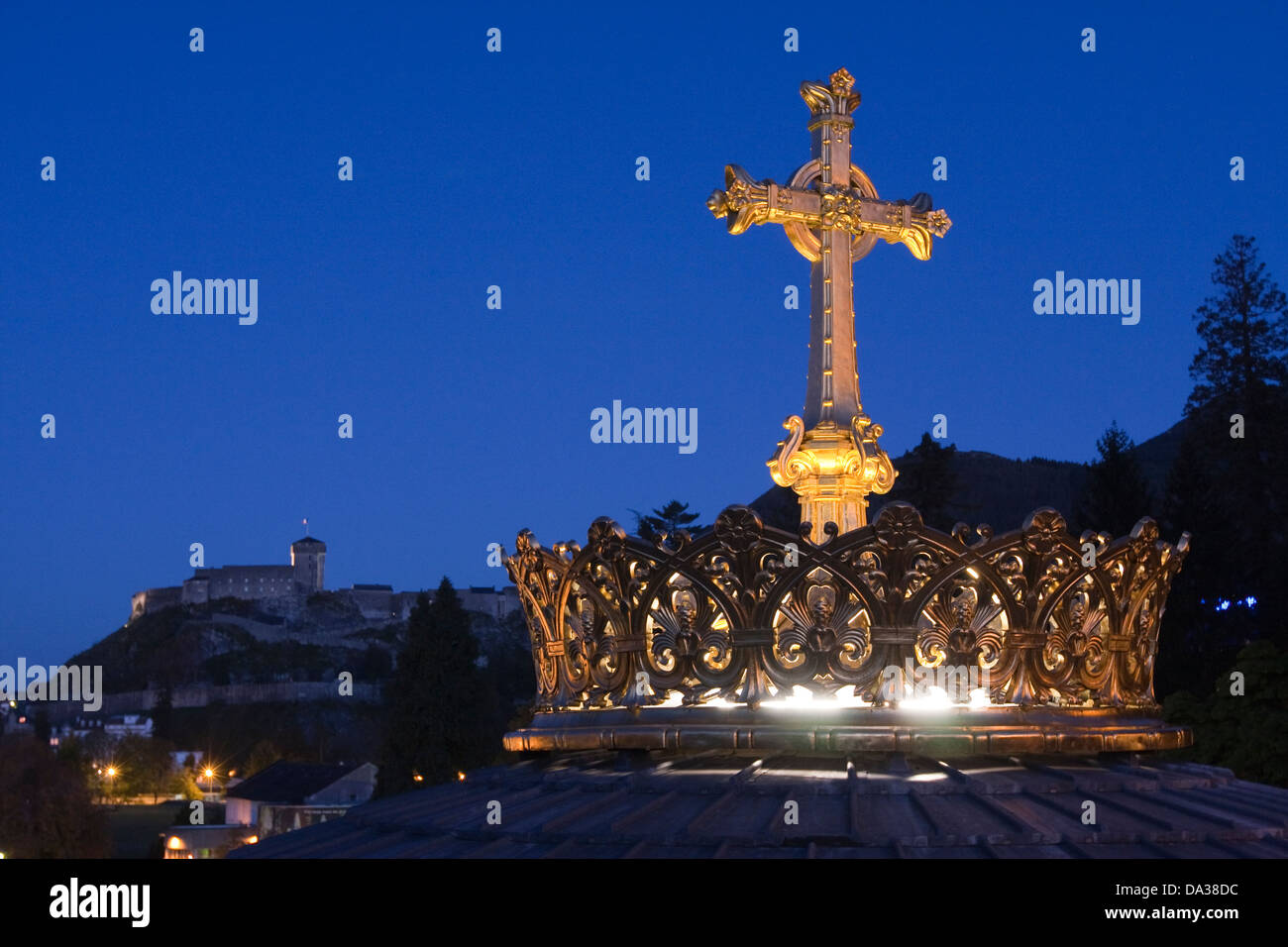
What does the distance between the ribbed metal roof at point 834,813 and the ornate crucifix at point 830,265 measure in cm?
149

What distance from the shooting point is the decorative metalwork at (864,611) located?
5.96 metres

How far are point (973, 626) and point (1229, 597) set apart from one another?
124 ft

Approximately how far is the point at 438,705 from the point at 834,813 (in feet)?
170

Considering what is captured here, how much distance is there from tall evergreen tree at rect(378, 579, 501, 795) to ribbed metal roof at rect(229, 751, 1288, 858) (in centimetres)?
4734

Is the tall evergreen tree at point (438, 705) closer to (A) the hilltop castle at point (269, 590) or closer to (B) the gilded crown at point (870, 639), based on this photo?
(B) the gilded crown at point (870, 639)

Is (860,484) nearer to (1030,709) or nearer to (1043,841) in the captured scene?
(1030,709)

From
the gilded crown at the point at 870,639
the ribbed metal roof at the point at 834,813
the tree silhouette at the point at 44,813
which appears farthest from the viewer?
the tree silhouette at the point at 44,813

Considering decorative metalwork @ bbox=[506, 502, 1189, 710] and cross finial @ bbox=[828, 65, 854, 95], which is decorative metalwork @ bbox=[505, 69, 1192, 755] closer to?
decorative metalwork @ bbox=[506, 502, 1189, 710]

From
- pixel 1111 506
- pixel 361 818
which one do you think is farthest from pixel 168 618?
pixel 361 818

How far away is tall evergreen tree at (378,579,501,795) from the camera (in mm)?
54125

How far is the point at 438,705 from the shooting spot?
55.9 m

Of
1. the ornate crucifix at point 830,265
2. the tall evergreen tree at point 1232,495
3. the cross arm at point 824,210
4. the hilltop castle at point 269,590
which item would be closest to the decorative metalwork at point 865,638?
the ornate crucifix at point 830,265

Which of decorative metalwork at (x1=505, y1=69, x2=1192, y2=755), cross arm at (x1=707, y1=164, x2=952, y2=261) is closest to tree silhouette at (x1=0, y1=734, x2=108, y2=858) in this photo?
cross arm at (x1=707, y1=164, x2=952, y2=261)

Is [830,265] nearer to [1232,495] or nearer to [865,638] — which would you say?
[865,638]
